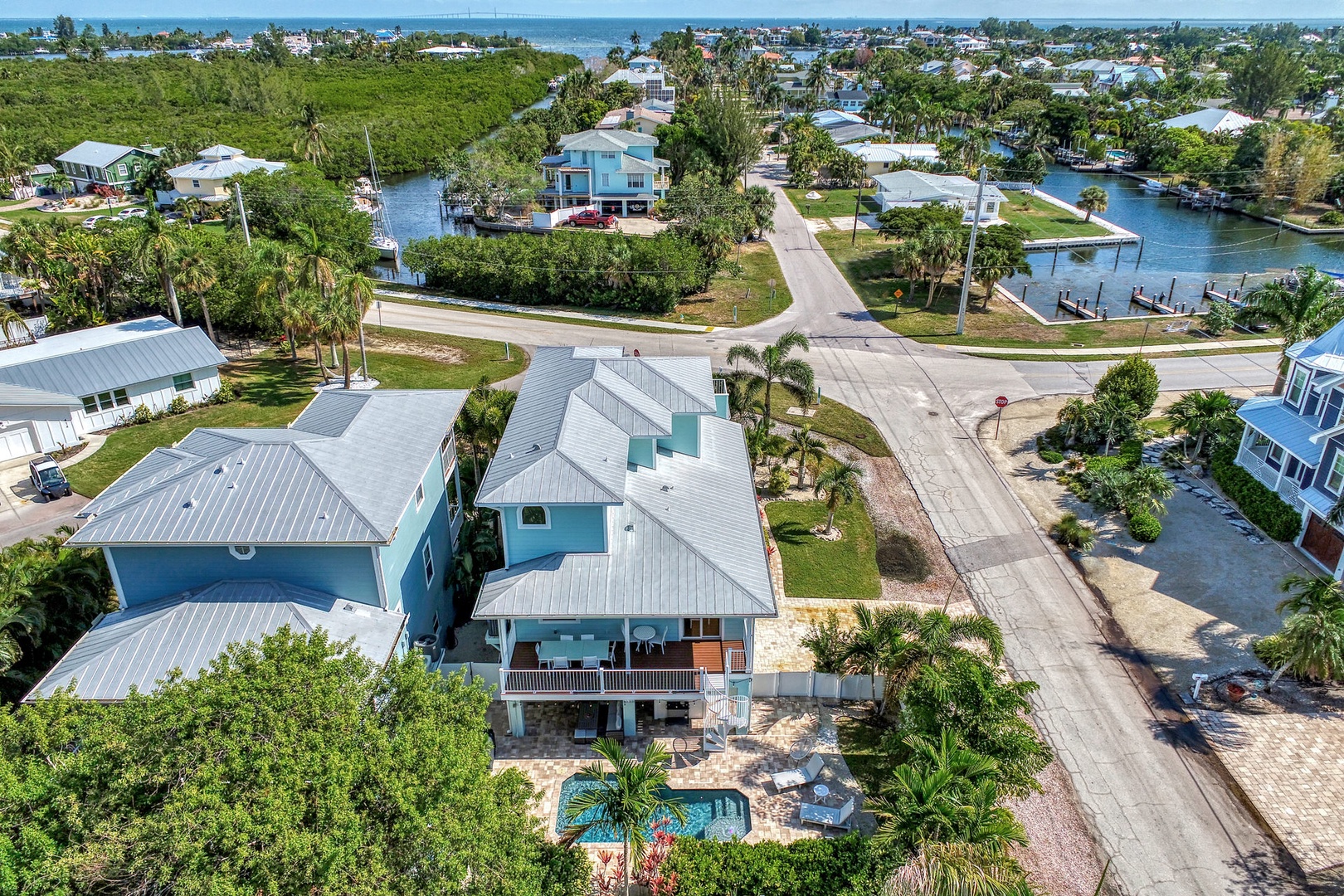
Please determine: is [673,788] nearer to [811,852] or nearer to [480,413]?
[811,852]

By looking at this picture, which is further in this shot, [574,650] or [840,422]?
[840,422]

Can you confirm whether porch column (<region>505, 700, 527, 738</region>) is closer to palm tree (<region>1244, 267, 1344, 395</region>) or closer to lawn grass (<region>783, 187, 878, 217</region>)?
palm tree (<region>1244, 267, 1344, 395</region>)

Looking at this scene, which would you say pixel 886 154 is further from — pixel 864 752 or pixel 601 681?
pixel 601 681

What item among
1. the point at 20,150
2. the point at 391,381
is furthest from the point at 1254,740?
the point at 20,150

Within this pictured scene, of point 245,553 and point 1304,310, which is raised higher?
point 1304,310

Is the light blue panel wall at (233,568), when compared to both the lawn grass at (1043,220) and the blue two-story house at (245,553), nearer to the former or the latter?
the blue two-story house at (245,553)

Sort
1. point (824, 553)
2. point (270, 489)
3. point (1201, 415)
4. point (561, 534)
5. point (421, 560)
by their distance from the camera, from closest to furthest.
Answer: point (270, 489) < point (561, 534) < point (421, 560) < point (824, 553) < point (1201, 415)

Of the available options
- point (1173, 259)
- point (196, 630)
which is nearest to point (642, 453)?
point (196, 630)
